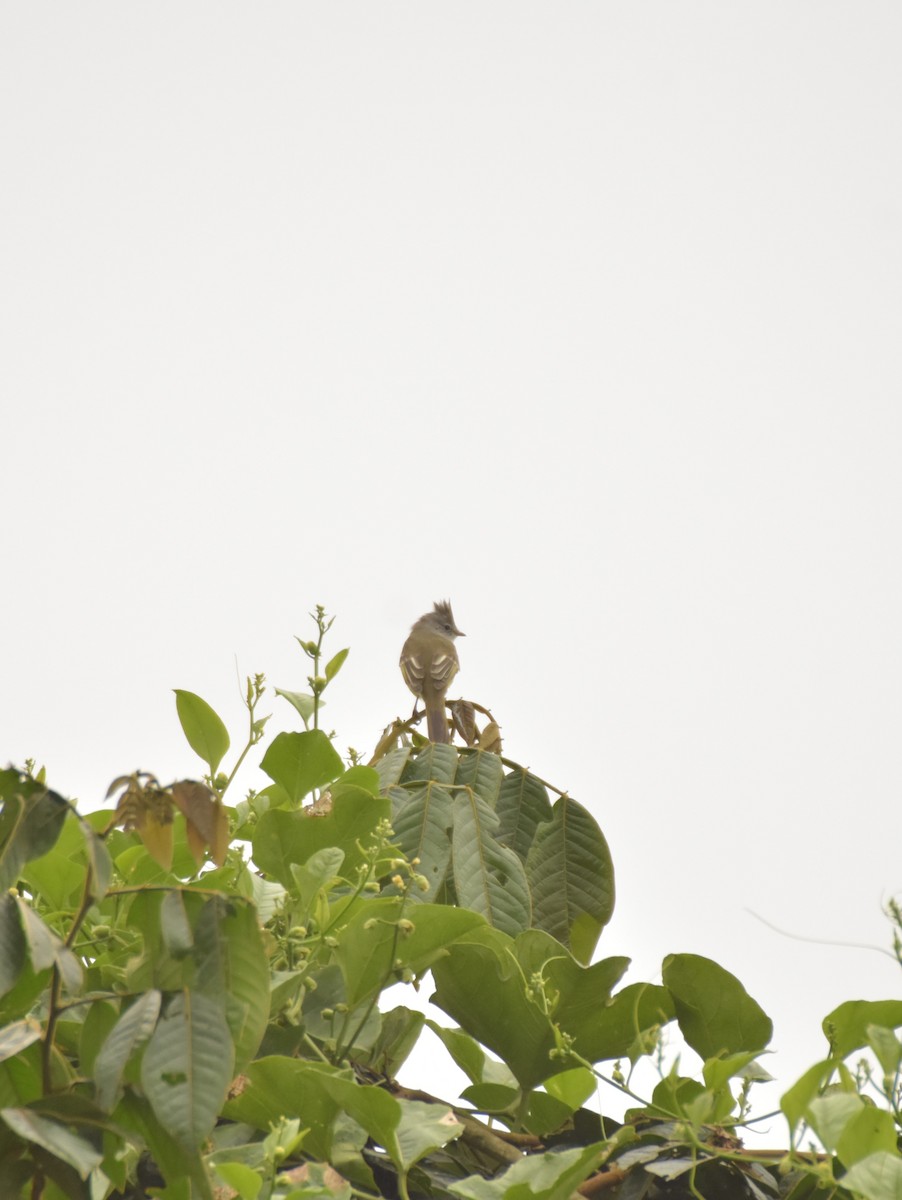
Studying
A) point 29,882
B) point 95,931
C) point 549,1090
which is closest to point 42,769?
point 29,882

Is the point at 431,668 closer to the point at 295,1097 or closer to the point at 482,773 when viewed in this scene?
the point at 482,773

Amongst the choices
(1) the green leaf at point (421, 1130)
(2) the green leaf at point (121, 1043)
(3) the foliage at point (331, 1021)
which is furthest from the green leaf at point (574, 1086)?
(2) the green leaf at point (121, 1043)

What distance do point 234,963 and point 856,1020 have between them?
579mm

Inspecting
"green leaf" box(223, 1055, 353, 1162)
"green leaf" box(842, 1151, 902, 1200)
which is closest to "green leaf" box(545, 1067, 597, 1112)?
"green leaf" box(223, 1055, 353, 1162)

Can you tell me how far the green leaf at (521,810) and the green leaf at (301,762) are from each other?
0.37 metres

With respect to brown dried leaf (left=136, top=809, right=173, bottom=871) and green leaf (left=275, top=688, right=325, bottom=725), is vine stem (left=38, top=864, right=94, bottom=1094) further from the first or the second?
green leaf (left=275, top=688, right=325, bottom=725)

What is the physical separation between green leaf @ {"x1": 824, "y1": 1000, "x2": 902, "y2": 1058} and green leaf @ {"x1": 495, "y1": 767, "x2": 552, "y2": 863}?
2.58ft

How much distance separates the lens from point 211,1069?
0.90 metres

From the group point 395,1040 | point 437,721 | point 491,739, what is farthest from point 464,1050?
point 437,721

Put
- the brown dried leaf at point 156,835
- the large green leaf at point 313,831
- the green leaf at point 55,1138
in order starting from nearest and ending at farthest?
the green leaf at point 55,1138 < the brown dried leaf at point 156,835 < the large green leaf at point 313,831

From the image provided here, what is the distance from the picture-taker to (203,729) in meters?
1.59

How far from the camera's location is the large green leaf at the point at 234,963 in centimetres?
96

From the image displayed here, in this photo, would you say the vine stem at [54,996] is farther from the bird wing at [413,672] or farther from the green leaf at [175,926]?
the bird wing at [413,672]

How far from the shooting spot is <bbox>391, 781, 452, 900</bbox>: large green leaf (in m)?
1.74
